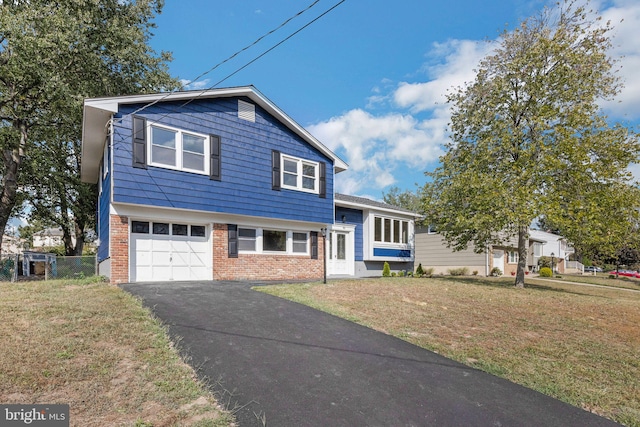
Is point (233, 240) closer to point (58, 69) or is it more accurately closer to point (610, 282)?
point (58, 69)

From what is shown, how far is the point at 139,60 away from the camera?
59.5 feet

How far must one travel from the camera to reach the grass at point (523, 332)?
15.6ft

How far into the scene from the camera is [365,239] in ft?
62.4

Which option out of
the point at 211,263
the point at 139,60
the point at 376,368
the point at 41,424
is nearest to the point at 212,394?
the point at 41,424

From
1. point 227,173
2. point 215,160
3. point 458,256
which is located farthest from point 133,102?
point 458,256

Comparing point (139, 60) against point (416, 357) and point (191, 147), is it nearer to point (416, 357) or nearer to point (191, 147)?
point (191, 147)

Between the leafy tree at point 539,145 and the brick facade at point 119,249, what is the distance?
41.4 ft

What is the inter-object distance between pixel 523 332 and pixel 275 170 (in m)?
9.85

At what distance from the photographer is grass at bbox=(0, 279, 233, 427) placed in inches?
135

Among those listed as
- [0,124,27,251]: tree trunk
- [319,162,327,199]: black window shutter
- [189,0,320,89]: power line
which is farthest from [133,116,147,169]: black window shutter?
[0,124,27,251]: tree trunk

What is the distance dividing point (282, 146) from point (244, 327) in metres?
9.58

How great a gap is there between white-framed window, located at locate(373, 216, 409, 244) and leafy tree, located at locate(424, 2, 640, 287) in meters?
3.11

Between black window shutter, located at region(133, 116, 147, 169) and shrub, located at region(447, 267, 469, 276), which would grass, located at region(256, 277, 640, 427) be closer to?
black window shutter, located at region(133, 116, 147, 169)

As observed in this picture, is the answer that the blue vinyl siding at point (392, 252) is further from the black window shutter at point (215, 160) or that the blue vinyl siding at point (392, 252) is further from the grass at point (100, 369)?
the grass at point (100, 369)
